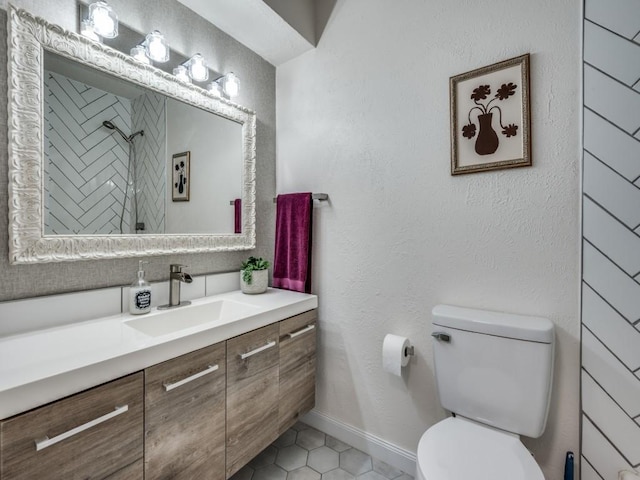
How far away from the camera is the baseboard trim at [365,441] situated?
1.51m

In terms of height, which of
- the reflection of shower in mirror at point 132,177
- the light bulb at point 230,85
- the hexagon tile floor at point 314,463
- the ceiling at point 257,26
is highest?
the ceiling at point 257,26

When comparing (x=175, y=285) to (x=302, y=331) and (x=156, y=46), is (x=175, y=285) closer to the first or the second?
(x=302, y=331)

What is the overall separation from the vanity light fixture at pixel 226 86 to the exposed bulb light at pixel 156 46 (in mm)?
293

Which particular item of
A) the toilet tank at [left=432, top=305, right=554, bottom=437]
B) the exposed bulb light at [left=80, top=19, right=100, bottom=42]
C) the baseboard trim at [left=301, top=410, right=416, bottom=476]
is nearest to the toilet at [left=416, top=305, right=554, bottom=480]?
the toilet tank at [left=432, top=305, right=554, bottom=437]

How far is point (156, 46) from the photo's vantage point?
4.37ft

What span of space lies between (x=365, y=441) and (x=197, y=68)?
2131 mm

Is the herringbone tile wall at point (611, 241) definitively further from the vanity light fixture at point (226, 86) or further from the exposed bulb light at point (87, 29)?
the exposed bulb light at point (87, 29)

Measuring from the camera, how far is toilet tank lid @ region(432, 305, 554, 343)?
1.08m

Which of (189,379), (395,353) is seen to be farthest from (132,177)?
(395,353)

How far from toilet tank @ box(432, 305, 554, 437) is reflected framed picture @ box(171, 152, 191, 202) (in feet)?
4.33

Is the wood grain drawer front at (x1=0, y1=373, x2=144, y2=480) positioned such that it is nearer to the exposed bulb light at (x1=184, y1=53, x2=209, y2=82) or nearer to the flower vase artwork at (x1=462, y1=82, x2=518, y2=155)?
the exposed bulb light at (x1=184, y1=53, x2=209, y2=82)

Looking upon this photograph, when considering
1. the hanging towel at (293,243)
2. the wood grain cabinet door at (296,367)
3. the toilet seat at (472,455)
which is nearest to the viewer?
the toilet seat at (472,455)

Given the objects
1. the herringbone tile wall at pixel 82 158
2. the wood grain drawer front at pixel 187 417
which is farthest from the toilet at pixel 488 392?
the herringbone tile wall at pixel 82 158

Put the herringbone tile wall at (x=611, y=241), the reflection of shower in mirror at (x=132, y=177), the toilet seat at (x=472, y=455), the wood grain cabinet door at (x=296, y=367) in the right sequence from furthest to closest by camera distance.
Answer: the wood grain cabinet door at (x=296, y=367) → the reflection of shower in mirror at (x=132, y=177) → the herringbone tile wall at (x=611, y=241) → the toilet seat at (x=472, y=455)
